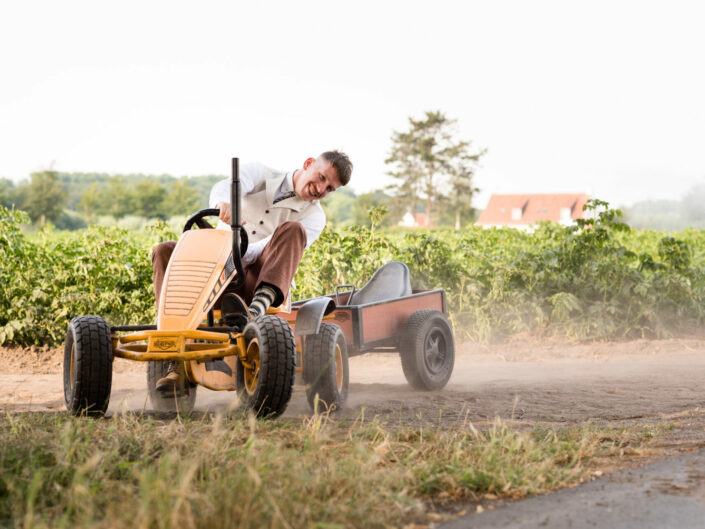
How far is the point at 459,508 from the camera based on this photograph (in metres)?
2.75

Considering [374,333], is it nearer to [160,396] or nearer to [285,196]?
[285,196]

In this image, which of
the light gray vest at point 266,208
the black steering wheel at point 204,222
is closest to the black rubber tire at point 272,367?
the black steering wheel at point 204,222

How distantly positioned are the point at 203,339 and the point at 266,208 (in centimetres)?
115

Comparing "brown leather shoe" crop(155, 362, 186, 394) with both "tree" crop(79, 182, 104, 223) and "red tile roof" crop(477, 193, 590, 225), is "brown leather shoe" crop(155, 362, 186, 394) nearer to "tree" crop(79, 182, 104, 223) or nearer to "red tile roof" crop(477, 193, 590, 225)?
"red tile roof" crop(477, 193, 590, 225)

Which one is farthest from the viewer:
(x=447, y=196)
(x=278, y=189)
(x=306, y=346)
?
(x=447, y=196)

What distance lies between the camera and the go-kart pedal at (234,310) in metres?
4.43

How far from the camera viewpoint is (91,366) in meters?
4.01

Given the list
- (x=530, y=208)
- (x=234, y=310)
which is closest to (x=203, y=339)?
(x=234, y=310)

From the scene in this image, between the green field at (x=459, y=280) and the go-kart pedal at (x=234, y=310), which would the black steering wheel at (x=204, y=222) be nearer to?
the go-kart pedal at (x=234, y=310)

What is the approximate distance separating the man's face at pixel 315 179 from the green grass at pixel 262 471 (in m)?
1.60

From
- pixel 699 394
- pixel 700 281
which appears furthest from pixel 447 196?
pixel 699 394

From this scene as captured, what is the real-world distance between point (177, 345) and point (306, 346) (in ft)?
2.82

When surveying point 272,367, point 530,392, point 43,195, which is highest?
point 43,195

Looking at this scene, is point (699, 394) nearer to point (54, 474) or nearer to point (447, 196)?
point (54, 474)
